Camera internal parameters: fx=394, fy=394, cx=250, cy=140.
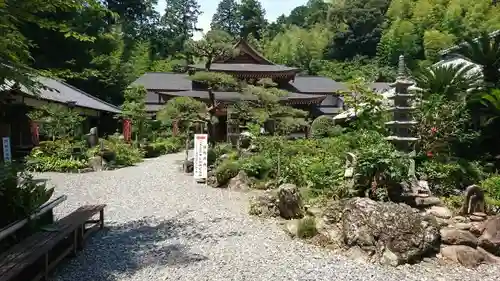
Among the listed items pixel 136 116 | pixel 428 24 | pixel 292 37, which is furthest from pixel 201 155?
pixel 292 37

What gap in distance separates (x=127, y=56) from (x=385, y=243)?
3205cm

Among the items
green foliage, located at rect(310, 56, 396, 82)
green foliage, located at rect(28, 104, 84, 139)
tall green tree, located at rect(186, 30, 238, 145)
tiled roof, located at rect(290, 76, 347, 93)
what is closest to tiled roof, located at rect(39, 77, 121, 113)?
green foliage, located at rect(28, 104, 84, 139)

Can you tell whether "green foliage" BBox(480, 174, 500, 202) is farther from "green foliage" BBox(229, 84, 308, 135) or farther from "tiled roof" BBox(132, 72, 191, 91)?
"tiled roof" BBox(132, 72, 191, 91)

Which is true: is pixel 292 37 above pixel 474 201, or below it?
above

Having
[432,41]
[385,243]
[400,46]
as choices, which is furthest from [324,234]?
[400,46]

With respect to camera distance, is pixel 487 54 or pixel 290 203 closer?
pixel 290 203

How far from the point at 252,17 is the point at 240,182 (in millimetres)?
53387

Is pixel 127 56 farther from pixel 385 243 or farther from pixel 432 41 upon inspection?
Result: pixel 385 243

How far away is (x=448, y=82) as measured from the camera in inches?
362

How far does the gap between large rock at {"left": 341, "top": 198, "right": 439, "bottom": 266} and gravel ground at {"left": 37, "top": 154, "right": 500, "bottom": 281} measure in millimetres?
222

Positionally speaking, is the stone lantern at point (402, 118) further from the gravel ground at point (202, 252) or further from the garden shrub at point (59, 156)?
the garden shrub at point (59, 156)

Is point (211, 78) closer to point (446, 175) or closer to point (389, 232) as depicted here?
point (446, 175)

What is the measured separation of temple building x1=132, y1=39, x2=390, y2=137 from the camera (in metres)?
21.8

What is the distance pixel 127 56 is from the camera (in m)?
33.3
